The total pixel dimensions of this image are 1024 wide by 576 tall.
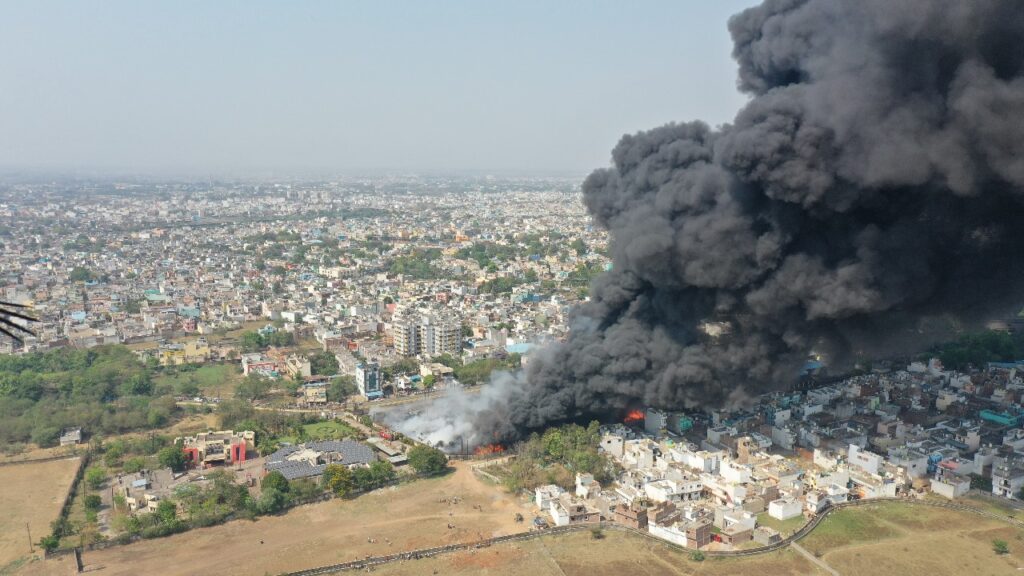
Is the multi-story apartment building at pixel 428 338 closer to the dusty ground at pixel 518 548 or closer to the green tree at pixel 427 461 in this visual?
the green tree at pixel 427 461

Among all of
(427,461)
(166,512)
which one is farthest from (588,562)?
(166,512)

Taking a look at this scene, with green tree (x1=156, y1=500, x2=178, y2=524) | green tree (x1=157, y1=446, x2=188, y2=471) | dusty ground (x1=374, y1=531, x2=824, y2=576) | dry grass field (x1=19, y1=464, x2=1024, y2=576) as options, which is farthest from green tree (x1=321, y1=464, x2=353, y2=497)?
green tree (x1=157, y1=446, x2=188, y2=471)

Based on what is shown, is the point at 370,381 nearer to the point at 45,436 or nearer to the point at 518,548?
the point at 45,436

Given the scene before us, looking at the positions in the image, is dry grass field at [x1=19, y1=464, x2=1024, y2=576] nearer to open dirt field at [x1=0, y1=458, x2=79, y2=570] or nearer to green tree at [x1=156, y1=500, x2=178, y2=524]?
green tree at [x1=156, y1=500, x2=178, y2=524]

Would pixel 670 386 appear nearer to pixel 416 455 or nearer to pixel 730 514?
pixel 730 514

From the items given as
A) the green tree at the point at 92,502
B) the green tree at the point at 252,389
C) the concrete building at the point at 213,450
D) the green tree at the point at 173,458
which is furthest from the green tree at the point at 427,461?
the green tree at the point at 252,389

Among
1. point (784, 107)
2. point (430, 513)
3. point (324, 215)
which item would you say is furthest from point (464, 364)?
point (324, 215)
